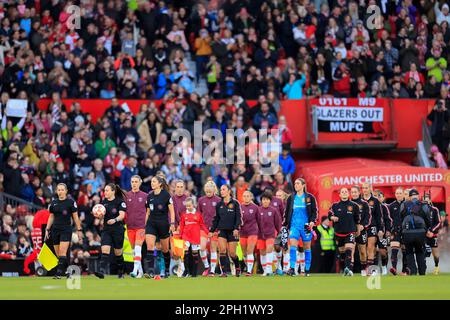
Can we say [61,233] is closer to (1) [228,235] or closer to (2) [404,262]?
(1) [228,235]

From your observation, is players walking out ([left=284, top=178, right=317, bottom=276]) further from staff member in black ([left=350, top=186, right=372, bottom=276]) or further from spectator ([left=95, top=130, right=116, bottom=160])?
spectator ([left=95, top=130, right=116, bottom=160])

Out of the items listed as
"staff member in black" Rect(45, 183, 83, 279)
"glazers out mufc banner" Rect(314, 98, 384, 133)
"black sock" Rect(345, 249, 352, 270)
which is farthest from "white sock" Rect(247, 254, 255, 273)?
"glazers out mufc banner" Rect(314, 98, 384, 133)

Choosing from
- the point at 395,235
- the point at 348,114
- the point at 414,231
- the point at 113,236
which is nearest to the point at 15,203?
the point at 113,236

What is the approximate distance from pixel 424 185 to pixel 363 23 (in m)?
6.94

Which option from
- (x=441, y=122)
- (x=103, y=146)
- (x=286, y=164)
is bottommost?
(x=286, y=164)

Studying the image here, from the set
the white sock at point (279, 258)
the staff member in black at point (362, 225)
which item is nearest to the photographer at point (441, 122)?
the white sock at point (279, 258)

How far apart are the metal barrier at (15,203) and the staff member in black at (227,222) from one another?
6183 mm

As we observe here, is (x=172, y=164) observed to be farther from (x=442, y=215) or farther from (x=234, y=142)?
(x=442, y=215)

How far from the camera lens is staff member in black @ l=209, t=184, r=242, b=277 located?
28328 millimetres

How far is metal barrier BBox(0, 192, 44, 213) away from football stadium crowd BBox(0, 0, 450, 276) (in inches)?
13.6

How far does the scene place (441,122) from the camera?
38.0 metres

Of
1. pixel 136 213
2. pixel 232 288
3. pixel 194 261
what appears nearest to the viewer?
pixel 232 288

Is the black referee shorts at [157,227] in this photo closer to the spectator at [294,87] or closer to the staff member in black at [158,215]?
the staff member in black at [158,215]

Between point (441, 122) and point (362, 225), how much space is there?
33.3 feet
